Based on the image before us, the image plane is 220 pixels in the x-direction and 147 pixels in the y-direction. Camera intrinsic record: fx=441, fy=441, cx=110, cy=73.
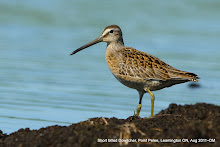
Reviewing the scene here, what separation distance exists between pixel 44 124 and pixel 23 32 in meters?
9.99

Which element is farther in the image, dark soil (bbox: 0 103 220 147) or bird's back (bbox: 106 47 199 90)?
bird's back (bbox: 106 47 199 90)

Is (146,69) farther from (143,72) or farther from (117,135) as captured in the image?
(117,135)

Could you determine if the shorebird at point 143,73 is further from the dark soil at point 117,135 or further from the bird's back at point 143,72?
the dark soil at point 117,135

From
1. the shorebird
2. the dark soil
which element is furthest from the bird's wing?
the dark soil

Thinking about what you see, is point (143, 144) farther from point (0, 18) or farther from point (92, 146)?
point (0, 18)

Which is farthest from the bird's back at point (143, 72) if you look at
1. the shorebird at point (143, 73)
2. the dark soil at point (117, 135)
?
the dark soil at point (117, 135)

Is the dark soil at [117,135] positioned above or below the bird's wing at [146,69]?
below

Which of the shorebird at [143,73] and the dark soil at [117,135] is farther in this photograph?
the shorebird at [143,73]

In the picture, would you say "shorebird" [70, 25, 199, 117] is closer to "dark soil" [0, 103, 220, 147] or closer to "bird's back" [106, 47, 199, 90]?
"bird's back" [106, 47, 199, 90]

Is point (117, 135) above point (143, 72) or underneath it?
underneath

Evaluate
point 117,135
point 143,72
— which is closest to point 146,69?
point 143,72

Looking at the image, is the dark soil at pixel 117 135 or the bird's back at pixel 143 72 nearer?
the dark soil at pixel 117 135

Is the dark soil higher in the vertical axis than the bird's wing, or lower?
lower

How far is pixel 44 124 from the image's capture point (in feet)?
25.4
